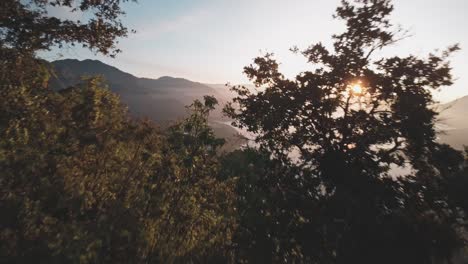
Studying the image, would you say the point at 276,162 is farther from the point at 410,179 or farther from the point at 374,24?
the point at 374,24

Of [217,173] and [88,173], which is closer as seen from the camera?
[88,173]

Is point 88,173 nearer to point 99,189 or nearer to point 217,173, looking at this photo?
point 99,189

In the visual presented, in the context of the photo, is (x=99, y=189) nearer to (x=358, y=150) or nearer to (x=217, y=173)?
(x=217, y=173)

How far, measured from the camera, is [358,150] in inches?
539

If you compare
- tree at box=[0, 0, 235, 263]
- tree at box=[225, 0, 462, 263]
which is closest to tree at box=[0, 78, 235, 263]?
tree at box=[0, 0, 235, 263]

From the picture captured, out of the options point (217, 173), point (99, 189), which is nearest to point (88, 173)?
point (99, 189)

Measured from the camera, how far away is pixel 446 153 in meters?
14.7

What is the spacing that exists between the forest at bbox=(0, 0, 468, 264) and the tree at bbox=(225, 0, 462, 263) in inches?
2.1

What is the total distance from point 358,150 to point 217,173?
5635 mm

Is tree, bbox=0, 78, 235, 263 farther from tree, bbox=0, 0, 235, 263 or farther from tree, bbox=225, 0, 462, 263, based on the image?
tree, bbox=225, 0, 462, 263

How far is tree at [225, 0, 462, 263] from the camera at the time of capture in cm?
873

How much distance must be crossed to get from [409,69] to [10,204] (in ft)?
54.0

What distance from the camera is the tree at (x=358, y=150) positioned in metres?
8.73

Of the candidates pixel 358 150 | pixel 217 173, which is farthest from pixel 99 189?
pixel 358 150
